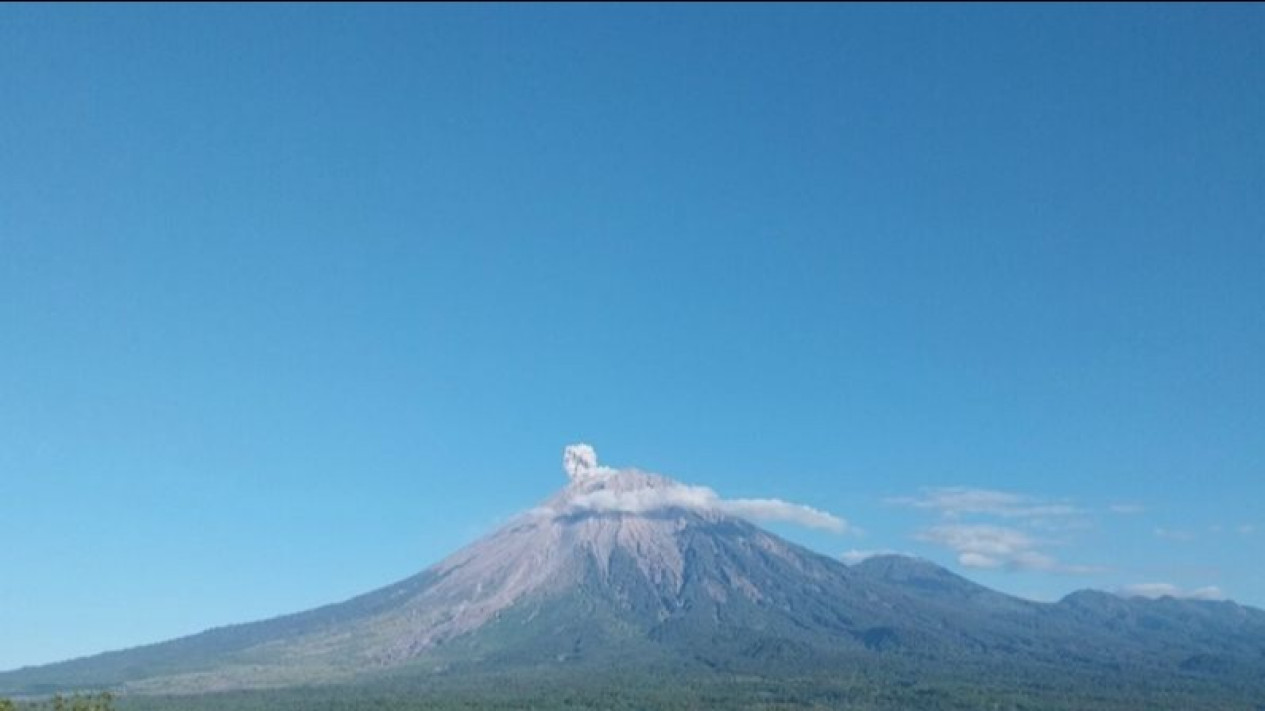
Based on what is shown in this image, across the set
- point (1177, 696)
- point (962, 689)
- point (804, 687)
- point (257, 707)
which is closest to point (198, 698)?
point (257, 707)

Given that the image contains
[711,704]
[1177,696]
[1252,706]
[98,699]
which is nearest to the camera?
[98,699]

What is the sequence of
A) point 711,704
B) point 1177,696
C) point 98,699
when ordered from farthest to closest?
1. point 1177,696
2. point 711,704
3. point 98,699

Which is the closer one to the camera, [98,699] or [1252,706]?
[98,699]

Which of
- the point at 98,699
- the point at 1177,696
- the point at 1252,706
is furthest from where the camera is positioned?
the point at 1177,696

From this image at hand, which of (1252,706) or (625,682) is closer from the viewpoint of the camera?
(1252,706)

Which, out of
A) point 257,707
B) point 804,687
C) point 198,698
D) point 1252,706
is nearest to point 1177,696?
point 1252,706

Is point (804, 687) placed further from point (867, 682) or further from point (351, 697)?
point (351, 697)

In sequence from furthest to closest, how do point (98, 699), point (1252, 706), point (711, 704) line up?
point (1252, 706)
point (711, 704)
point (98, 699)

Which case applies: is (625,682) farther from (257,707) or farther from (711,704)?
(257,707)

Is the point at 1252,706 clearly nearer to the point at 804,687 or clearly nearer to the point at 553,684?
the point at 804,687
